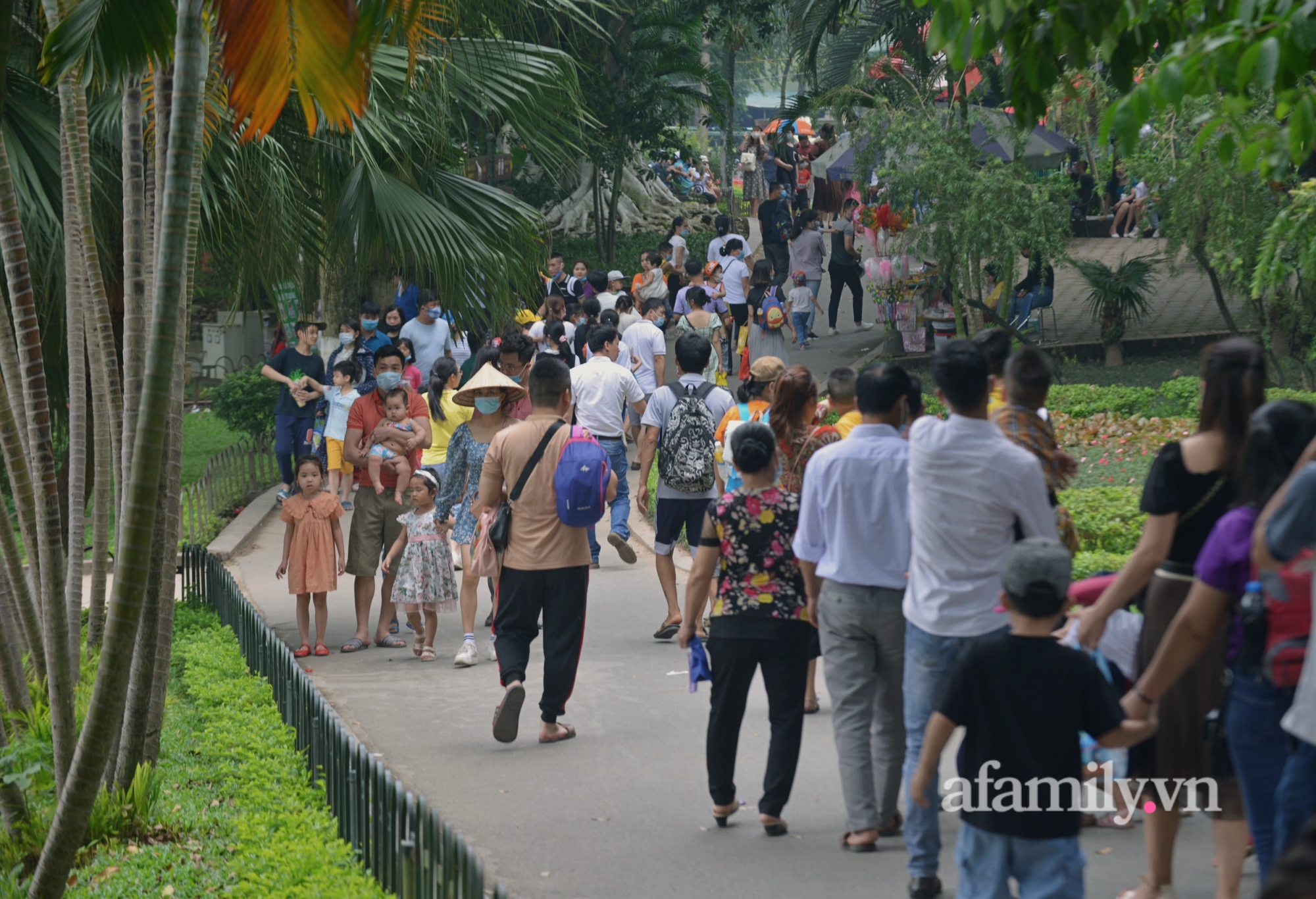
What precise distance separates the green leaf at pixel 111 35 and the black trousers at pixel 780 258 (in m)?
16.7

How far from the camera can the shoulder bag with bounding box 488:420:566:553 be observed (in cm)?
681

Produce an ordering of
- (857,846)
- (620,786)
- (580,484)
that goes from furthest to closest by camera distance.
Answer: (580,484) → (620,786) → (857,846)

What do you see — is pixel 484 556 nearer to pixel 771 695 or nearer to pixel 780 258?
pixel 771 695

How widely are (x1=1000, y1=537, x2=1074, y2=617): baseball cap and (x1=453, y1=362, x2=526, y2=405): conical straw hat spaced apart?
15.7 ft

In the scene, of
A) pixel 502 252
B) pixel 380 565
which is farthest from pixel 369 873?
pixel 502 252

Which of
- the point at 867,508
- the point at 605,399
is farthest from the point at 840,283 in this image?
the point at 867,508

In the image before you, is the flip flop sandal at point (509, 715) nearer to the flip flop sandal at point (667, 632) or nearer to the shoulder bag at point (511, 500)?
the shoulder bag at point (511, 500)

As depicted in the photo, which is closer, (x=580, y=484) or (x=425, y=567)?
(x=580, y=484)

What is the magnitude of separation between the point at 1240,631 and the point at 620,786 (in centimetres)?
318

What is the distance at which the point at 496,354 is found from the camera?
9.41 meters

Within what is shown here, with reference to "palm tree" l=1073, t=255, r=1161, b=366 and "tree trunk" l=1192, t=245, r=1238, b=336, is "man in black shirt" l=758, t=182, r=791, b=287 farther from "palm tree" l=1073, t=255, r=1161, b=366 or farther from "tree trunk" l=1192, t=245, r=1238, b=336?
"tree trunk" l=1192, t=245, r=1238, b=336

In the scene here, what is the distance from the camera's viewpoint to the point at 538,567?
22.3ft

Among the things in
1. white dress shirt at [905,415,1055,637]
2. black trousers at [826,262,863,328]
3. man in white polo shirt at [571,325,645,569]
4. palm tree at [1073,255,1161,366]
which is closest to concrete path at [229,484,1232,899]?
white dress shirt at [905,415,1055,637]

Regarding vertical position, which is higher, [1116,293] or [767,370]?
[1116,293]
